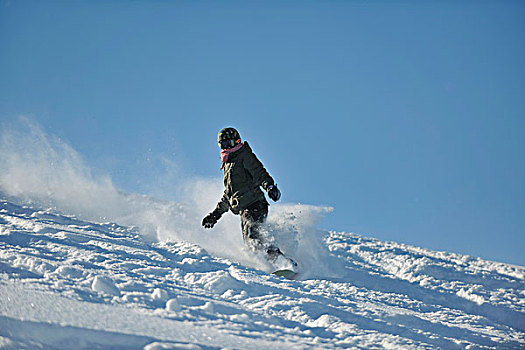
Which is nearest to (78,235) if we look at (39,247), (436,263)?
(39,247)

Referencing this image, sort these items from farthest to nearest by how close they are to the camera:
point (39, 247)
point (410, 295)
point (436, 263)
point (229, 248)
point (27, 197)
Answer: point (27, 197), point (436, 263), point (229, 248), point (410, 295), point (39, 247)

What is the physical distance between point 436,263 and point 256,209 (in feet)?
12.8

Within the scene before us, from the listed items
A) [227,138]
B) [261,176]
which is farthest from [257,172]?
[227,138]

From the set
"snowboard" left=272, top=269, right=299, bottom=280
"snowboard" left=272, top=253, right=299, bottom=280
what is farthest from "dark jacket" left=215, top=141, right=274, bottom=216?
"snowboard" left=272, top=269, right=299, bottom=280

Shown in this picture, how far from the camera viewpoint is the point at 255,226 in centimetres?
636

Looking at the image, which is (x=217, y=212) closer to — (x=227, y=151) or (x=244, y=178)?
(x=244, y=178)

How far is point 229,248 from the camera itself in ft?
22.9

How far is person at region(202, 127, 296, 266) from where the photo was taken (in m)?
6.40

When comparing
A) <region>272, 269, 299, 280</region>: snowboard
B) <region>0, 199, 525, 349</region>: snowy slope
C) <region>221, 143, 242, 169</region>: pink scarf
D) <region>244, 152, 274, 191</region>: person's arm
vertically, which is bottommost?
<region>0, 199, 525, 349</region>: snowy slope

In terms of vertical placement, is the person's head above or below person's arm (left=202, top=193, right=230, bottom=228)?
above

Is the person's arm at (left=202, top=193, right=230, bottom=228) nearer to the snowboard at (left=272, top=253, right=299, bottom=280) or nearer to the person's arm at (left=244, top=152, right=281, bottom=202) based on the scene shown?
the person's arm at (left=244, top=152, right=281, bottom=202)

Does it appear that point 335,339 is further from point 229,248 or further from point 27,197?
point 27,197

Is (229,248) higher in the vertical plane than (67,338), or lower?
higher

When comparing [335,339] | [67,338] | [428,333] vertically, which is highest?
[428,333]
